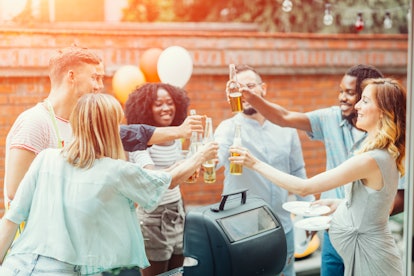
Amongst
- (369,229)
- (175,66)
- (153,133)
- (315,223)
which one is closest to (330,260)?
(315,223)

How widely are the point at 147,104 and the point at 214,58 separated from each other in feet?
2.10

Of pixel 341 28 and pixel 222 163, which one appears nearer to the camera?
pixel 222 163

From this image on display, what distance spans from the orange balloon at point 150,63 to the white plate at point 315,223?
3.21 feet

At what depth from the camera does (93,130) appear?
8.21ft

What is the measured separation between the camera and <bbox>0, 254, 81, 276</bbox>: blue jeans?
2459 millimetres

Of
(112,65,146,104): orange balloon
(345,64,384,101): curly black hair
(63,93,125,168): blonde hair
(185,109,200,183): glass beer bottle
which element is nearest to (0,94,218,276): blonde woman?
(63,93,125,168): blonde hair

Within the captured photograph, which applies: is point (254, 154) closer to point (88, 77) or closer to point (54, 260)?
point (88, 77)

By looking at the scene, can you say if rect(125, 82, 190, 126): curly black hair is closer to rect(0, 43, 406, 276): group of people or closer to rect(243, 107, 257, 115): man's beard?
rect(0, 43, 406, 276): group of people

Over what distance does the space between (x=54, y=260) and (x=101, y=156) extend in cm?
42

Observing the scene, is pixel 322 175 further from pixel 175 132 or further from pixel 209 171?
pixel 175 132

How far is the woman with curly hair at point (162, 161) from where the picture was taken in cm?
297

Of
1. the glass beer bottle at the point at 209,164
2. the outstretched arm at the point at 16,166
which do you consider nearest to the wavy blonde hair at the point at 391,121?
the glass beer bottle at the point at 209,164

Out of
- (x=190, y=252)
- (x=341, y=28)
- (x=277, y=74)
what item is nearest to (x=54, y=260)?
(x=190, y=252)

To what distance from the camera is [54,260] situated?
2482 millimetres
